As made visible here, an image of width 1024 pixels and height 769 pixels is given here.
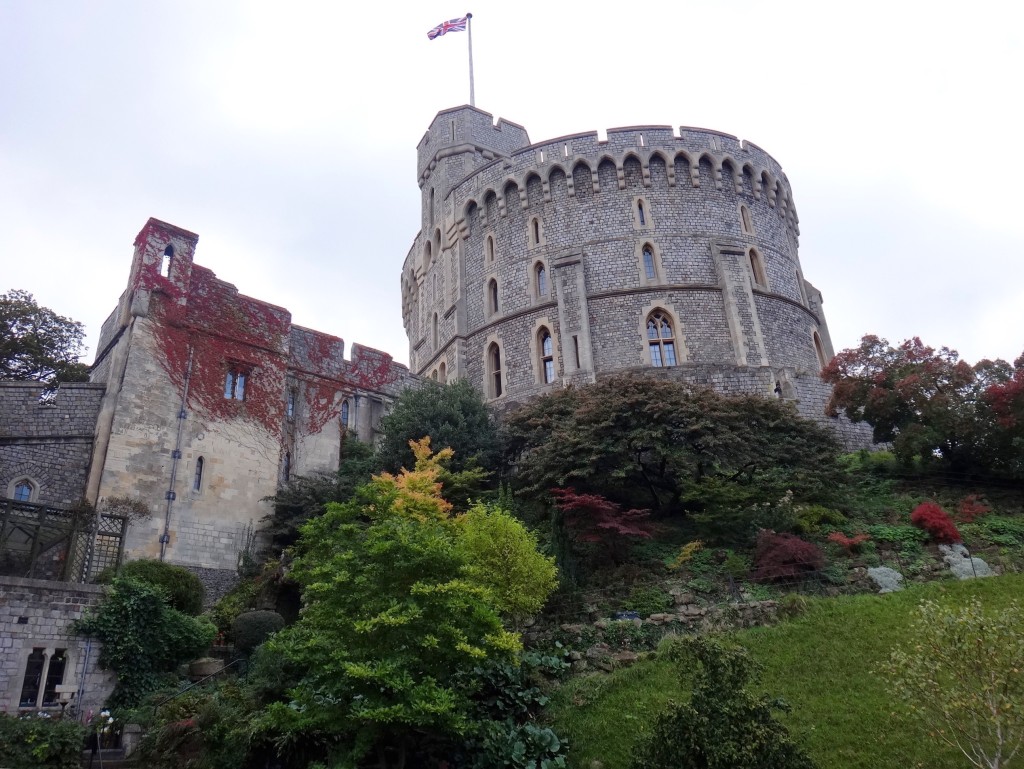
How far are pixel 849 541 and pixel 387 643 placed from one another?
38.4 ft

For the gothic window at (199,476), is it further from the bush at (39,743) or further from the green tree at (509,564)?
the green tree at (509,564)

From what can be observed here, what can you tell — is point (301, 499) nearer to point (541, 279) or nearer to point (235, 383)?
point (235, 383)

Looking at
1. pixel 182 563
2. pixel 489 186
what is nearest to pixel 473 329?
pixel 489 186

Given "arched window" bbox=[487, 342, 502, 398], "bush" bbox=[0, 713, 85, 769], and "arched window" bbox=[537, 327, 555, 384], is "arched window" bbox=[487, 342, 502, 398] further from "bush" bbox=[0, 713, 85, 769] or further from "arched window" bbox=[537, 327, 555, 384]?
"bush" bbox=[0, 713, 85, 769]

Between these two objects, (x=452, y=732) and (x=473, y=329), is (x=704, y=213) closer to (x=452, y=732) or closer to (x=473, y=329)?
(x=473, y=329)

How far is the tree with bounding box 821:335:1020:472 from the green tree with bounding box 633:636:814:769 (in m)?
14.2

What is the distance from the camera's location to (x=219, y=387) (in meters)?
24.7

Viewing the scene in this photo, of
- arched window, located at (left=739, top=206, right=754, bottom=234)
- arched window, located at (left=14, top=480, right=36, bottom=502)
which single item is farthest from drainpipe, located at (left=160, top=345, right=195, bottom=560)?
arched window, located at (left=739, top=206, right=754, bottom=234)

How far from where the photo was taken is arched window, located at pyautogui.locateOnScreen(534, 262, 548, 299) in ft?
105

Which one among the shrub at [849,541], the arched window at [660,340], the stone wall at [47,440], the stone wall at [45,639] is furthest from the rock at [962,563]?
the stone wall at [47,440]

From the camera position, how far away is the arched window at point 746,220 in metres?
33.1

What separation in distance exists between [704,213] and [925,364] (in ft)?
40.4

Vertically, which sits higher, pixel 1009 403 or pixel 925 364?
pixel 925 364

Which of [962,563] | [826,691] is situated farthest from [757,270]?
[826,691]
